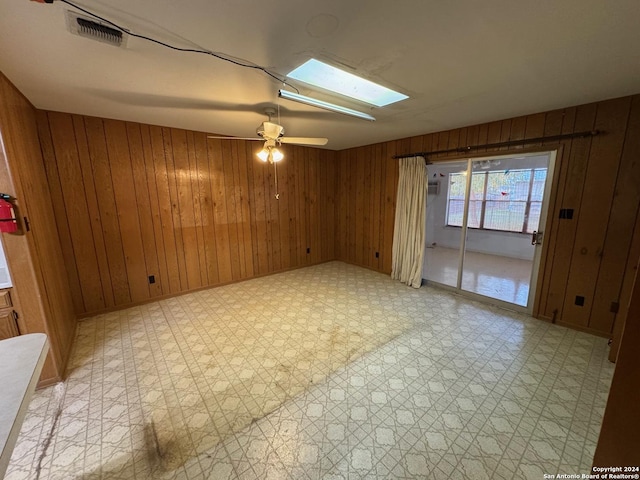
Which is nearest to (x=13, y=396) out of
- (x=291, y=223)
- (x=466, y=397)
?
(x=466, y=397)

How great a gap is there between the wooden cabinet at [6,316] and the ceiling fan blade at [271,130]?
238 cm

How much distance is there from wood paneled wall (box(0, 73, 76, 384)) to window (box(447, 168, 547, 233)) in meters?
6.26

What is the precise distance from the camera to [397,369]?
2.18m

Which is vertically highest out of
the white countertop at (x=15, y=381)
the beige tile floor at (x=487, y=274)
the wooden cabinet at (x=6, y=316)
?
the white countertop at (x=15, y=381)

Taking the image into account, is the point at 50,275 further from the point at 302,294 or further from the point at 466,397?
the point at 466,397

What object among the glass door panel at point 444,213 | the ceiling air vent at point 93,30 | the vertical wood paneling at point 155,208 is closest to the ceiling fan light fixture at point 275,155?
the ceiling air vent at point 93,30

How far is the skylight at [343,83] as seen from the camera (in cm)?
191

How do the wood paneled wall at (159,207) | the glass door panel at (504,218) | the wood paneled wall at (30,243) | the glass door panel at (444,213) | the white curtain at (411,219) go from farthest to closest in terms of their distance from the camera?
the glass door panel at (444,213)
the glass door panel at (504,218)
the white curtain at (411,219)
the wood paneled wall at (159,207)
the wood paneled wall at (30,243)

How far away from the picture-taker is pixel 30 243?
1.95 meters

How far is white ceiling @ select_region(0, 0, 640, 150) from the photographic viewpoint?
1266 mm

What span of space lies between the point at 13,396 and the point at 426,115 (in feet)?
12.0

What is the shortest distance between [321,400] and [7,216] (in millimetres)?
2586

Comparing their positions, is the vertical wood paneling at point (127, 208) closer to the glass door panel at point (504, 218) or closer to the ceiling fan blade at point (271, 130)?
the ceiling fan blade at point (271, 130)

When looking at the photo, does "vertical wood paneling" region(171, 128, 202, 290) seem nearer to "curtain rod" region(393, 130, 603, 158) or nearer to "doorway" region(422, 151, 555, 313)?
"curtain rod" region(393, 130, 603, 158)
